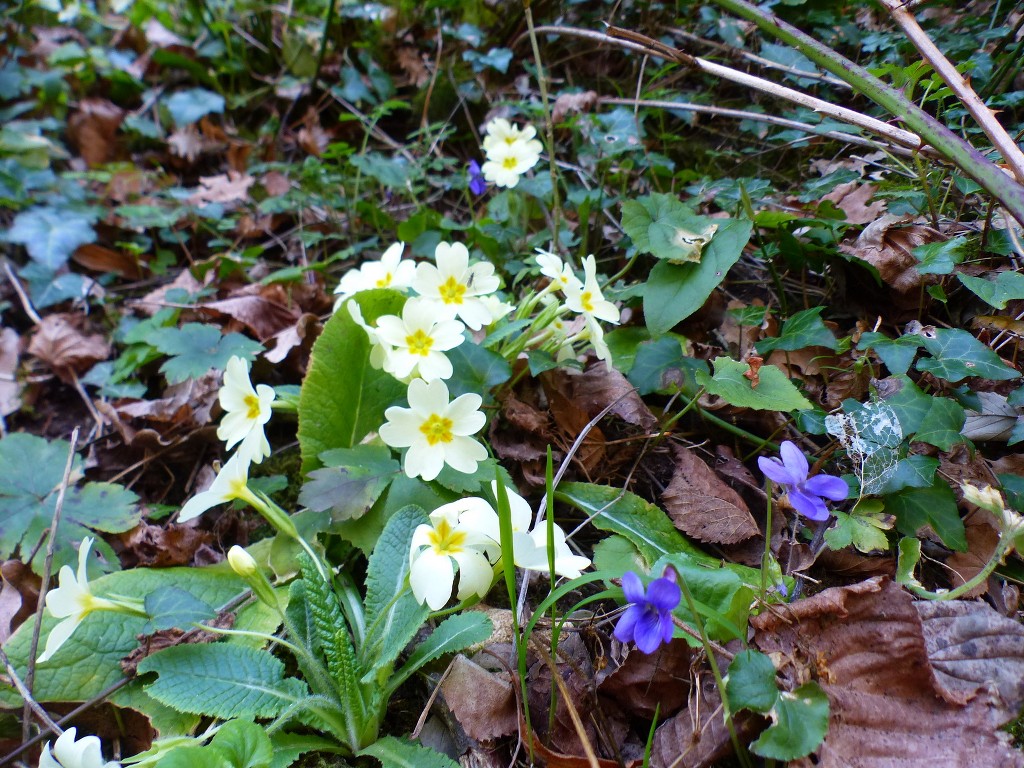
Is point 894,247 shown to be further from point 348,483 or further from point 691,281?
point 348,483

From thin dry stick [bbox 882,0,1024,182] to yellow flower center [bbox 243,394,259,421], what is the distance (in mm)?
1708

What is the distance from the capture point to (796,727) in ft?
3.23

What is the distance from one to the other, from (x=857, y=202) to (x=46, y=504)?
8.84 ft

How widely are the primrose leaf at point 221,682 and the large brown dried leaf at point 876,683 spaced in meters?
0.94

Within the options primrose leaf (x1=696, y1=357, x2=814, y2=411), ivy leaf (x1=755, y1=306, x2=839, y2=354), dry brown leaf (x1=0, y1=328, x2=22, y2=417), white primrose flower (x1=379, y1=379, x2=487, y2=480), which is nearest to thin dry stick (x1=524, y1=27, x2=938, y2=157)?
ivy leaf (x1=755, y1=306, x2=839, y2=354)

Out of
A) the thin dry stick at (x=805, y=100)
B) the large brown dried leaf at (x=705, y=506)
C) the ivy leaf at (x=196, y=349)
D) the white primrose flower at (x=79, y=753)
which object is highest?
the thin dry stick at (x=805, y=100)

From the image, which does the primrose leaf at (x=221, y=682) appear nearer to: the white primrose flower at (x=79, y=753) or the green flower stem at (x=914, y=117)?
the white primrose flower at (x=79, y=753)

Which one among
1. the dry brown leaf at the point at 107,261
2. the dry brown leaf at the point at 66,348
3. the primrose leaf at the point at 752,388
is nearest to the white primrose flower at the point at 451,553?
the primrose leaf at the point at 752,388

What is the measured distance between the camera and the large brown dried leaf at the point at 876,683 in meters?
1.01

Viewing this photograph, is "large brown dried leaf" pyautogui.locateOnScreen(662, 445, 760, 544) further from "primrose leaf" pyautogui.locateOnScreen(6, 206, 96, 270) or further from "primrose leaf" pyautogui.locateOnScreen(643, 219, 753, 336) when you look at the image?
"primrose leaf" pyautogui.locateOnScreen(6, 206, 96, 270)

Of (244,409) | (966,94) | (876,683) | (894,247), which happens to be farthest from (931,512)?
(244,409)

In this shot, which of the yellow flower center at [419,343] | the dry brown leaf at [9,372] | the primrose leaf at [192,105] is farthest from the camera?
the primrose leaf at [192,105]

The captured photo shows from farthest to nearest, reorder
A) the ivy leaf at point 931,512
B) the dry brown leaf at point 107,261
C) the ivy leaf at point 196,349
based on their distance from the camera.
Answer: the dry brown leaf at point 107,261 → the ivy leaf at point 196,349 → the ivy leaf at point 931,512

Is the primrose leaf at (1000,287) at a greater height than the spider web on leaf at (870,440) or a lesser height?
greater
